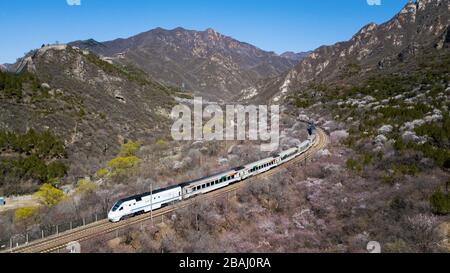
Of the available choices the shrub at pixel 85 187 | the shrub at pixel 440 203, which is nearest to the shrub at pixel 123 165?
the shrub at pixel 85 187

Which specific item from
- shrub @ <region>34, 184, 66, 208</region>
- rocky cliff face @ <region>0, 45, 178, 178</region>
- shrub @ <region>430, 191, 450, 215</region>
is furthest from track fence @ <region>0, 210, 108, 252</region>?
rocky cliff face @ <region>0, 45, 178, 178</region>

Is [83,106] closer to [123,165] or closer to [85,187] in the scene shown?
[123,165]

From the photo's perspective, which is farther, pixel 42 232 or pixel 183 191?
pixel 183 191

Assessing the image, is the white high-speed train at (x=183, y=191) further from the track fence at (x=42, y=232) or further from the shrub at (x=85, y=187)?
the shrub at (x=85, y=187)

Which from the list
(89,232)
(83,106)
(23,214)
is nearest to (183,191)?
(89,232)

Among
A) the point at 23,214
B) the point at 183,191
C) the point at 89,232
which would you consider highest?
the point at 183,191
